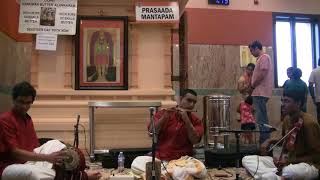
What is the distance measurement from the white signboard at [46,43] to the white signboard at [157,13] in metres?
1.21

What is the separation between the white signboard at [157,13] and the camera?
18.5 feet

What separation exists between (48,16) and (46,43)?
389mm

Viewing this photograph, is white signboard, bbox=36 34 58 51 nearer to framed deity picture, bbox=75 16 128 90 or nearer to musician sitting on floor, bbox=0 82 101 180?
framed deity picture, bbox=75 16 128 90

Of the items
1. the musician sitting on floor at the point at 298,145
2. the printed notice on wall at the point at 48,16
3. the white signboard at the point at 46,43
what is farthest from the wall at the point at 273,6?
the musician sitting on floor at the point at 298,145

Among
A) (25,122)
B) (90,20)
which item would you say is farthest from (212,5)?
(25,122)

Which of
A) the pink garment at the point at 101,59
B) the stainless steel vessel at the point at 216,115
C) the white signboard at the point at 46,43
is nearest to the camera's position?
the white signboard at the point at 46,43

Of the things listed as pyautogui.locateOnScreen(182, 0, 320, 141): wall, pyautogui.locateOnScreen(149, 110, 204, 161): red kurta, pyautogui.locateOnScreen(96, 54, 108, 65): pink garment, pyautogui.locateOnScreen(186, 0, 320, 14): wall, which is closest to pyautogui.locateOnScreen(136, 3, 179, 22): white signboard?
pyautogui.locateOnScreen(96, 54, 108, 65): pink garment

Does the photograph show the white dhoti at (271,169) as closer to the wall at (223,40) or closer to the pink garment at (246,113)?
the pink garment at (246,113)

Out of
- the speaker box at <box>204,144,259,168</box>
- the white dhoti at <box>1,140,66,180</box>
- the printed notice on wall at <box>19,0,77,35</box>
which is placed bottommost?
the speaker box at <box>204,144,259,168</box>

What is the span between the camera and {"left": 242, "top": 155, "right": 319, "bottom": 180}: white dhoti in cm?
351

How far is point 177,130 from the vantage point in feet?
14.2

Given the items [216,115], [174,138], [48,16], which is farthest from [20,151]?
[216,115]

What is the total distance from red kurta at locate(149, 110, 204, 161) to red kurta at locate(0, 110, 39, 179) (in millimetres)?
1365

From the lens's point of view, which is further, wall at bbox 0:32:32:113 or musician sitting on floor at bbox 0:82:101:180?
wall at bbox 0:32:32:113
